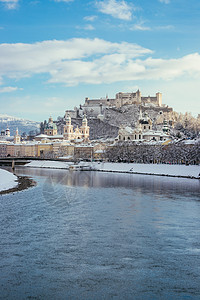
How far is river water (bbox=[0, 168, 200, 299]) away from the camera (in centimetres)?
1258

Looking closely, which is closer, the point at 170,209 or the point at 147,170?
the point at 170,209

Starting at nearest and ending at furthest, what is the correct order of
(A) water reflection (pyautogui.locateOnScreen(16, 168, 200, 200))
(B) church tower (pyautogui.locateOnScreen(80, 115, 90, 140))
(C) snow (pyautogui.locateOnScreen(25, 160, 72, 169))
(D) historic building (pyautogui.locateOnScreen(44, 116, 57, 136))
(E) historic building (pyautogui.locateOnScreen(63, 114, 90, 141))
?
(A) water reflection (pyautogui.locateOnScreen(16, 168, 200, 200))
(C) snow (pyautogui.locateOnScreen(25, 160, 72, 169))
(E) historic building (pyautogui.locateOnScreen(63, 114, 90, 141))
(B) church tower (pyautogui.locateOnScreen(80, 115, 90, 140))
(D) historic building (pyautogui.locateOnScreen(44, 116, 57, 136))

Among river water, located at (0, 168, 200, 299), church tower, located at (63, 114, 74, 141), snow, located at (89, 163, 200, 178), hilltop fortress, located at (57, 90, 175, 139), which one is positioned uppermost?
hilltop fortress, located at (57, 90, 175, 139)

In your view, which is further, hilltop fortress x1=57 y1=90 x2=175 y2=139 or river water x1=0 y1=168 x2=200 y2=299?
hilltop fortress x1=57 y1=90 x2=175 y2=139

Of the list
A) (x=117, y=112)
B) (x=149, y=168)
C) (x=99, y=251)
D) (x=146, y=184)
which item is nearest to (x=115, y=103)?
(x=117, y=112)

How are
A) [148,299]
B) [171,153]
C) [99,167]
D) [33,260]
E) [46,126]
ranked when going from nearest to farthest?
[148,299] → [33,260] → [171,153] → [99,167] → [46,126]

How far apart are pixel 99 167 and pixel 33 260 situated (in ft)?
220

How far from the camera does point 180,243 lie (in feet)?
56.6

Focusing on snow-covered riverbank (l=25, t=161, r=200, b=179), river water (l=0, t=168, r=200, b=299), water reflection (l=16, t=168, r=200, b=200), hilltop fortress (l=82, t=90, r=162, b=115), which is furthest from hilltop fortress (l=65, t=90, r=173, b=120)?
river water (l=0, t=168, r=200, b=299)

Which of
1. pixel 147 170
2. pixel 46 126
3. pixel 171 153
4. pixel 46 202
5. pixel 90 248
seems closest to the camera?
pixel 90 248

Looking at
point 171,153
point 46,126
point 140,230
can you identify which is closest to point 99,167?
point 171,153

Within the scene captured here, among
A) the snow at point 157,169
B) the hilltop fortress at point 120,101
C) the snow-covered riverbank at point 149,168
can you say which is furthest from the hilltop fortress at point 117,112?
the snow at point 157,169

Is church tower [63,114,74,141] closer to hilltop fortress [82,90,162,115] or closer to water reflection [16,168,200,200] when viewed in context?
hilltop fortress [82,90,162,115]

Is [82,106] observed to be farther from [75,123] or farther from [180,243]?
[180,243]
